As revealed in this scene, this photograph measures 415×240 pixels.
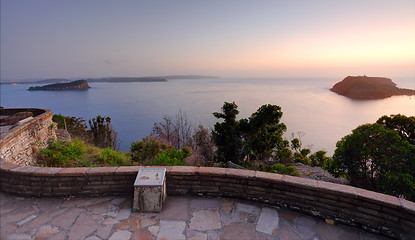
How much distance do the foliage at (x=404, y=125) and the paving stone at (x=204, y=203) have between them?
23.4 ft

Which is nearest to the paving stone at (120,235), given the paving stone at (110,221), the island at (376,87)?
the paving stone at (110,221)

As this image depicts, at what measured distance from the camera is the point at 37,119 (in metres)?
7.37

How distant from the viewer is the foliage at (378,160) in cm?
537

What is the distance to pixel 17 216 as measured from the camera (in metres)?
2.91

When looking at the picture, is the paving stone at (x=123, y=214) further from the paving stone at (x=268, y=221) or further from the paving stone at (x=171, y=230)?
the paving stone at (x=268, y=221)

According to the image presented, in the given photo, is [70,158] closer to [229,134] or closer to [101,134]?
[229,134]

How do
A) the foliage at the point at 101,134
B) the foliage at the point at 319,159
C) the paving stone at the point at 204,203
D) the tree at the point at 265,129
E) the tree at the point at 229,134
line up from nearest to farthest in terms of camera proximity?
1. the paving stone at the point at 204,203
2. the tree at the point at 265,129
3. the tree at the point at 229,134
4. the foliage at the point at 319,159
5. the foliage at the point at 101,134

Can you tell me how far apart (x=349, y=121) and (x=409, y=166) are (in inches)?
2319

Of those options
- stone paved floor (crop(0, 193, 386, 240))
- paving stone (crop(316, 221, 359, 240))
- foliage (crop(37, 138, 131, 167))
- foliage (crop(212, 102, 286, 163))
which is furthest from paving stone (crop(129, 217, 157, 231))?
foliage (crop(212, 102, 286, 163))

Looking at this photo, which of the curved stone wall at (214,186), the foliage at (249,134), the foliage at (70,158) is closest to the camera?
the curved stone wall at (214,186)

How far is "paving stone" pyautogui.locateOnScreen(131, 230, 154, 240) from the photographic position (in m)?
2.51

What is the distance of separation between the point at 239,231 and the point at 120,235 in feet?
5.12

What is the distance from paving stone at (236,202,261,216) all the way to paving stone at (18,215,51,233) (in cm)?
282

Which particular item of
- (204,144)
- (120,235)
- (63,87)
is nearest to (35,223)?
(120,235)
